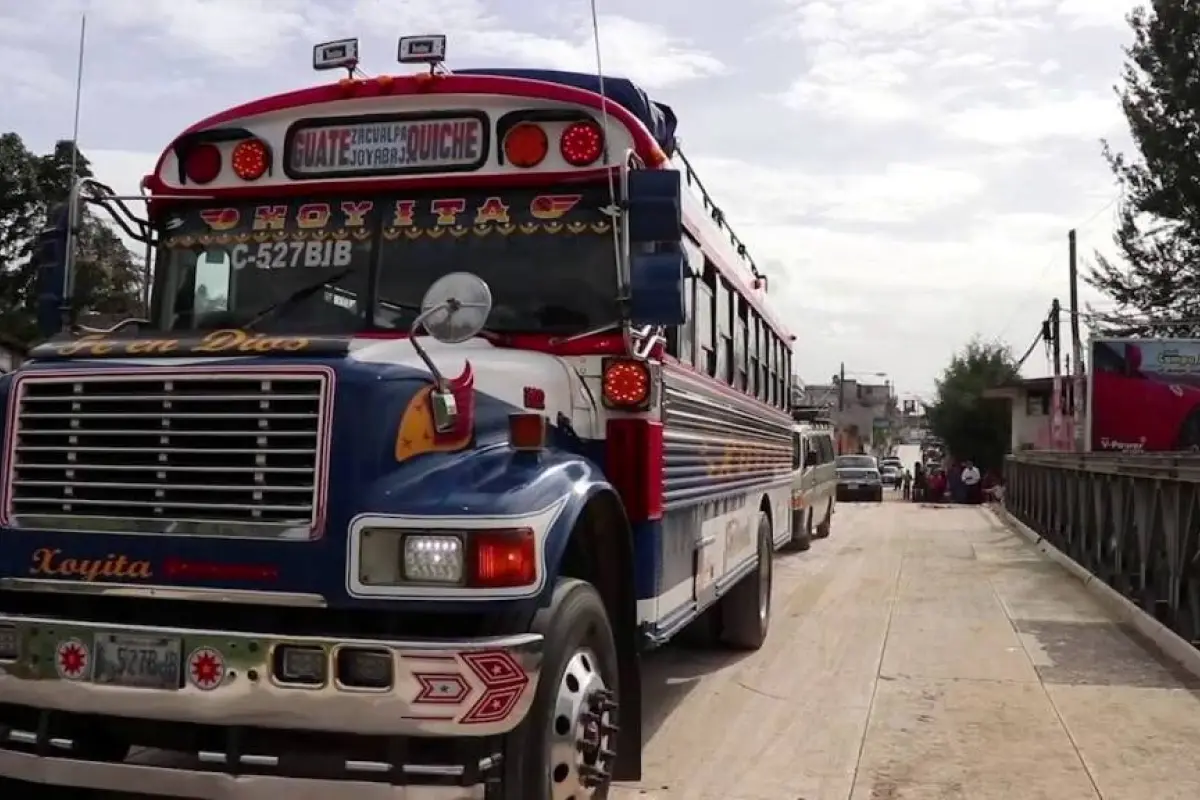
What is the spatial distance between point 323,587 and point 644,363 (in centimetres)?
163

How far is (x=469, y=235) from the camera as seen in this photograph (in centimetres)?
505

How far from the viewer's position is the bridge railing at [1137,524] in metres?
9.09

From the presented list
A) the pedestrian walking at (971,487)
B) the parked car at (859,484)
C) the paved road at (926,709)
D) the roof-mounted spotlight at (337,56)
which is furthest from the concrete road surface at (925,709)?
the pedestrian walking at (971,487)

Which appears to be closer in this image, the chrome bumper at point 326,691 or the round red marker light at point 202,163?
the chrome bumper at point 326,691

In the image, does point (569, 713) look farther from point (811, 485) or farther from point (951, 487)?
point (951, 487)

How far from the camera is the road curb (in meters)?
8.45

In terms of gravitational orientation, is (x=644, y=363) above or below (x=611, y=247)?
below

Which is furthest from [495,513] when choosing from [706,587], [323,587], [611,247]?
[706,587]

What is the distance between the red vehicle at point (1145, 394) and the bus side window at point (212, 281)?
875 inches

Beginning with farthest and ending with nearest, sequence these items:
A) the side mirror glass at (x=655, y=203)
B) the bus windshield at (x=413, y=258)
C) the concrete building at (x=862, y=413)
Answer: the concrete building at (x=862, y=413)
the bus windshield at (x=413, y=258)
the side mirror glass at (x=655, y=203)

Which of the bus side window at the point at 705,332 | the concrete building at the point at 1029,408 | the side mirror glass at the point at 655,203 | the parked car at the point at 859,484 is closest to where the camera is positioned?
the side mirror glass at the point at 655,203

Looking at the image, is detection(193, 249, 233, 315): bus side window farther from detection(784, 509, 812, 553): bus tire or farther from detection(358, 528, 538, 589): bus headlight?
detection(784, 509, 812, 553): bus tire

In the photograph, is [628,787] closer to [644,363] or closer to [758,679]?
[644,363]

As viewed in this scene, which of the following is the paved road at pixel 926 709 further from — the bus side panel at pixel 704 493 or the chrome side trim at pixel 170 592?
the chrome side trim at pixel 170 592
